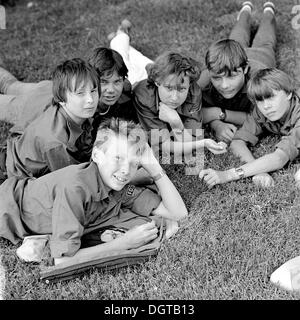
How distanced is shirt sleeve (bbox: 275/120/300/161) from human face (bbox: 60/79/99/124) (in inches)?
53.8

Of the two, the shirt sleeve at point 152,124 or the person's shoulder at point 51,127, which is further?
the shirt sleeve at point 152,124

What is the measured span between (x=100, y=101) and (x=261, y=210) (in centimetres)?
148

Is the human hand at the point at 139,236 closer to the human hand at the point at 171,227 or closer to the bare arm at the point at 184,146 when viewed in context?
the human hand at the point at 171,227

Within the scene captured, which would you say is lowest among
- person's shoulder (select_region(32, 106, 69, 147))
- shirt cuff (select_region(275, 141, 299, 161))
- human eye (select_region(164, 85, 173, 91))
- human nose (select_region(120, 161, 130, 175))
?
shirt cuff (select_region(275, 141, 299, 161))

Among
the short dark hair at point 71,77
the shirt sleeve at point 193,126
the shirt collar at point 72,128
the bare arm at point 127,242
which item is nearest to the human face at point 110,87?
the short dark hair at point 71,77

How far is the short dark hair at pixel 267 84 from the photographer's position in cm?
410

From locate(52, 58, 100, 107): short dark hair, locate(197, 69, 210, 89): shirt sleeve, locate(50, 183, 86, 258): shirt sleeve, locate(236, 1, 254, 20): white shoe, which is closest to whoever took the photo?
locate(50, 183, 86, 258): shirt sleeve

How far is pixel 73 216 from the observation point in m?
3.17

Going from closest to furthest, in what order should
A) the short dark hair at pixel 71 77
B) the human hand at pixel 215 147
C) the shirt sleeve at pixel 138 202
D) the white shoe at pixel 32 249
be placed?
1. the white shoe at pixel 32 249
2. the shirt sleeve at pixel 138 202
3. the short dark hair at pixel 71 77
4. the human hand at pixel 215 147

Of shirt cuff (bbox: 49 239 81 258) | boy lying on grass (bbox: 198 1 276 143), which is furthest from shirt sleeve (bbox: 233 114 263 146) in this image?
shirt cuff (bbox: 49 239 81 258)

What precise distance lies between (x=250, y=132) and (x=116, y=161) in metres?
1.49

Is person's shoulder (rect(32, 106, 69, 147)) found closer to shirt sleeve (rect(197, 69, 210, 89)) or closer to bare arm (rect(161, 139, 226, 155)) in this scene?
bare arm (rect(161, 139, 226, 155))

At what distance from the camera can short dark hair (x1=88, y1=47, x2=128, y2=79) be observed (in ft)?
13.8

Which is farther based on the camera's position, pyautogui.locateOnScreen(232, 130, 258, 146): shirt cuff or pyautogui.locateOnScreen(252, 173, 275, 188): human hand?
pyautogui.locateOnScreen(232, 130, 258, 146): shirt cuff
